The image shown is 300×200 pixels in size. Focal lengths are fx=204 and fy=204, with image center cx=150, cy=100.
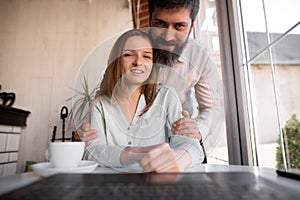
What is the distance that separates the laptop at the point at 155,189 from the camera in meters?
0.22

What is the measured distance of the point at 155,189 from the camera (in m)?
0.25

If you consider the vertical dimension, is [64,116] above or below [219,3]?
below

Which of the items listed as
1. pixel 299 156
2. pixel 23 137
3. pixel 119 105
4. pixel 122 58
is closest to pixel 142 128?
pixel 119 105

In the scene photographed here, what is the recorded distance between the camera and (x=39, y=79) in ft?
6.15

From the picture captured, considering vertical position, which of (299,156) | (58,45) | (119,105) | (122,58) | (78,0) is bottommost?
(299,156)

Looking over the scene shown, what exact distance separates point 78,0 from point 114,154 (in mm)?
2009

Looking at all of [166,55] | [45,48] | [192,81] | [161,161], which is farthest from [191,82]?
[45,48]

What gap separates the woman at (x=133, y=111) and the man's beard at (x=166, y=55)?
24 mm

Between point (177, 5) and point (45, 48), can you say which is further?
point (45, 48)

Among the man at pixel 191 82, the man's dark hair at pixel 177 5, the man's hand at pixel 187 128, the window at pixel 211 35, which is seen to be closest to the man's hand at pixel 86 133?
the man at pixel 191 82

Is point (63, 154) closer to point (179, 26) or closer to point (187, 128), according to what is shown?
point (187, 128)

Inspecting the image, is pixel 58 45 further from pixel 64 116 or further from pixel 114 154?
pixel 114 154

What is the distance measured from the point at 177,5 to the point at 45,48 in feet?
4.83

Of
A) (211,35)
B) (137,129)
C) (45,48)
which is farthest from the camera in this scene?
(45,48)
